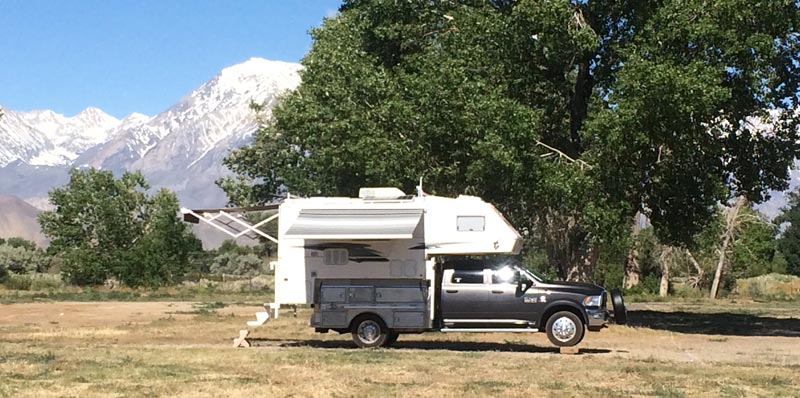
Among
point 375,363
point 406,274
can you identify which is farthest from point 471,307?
point 375,363

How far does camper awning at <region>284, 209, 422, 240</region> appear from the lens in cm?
2258

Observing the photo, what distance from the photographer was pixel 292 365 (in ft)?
61.4

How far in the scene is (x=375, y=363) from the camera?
1922 centimetres

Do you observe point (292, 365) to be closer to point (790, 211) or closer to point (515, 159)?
point (515, 159)

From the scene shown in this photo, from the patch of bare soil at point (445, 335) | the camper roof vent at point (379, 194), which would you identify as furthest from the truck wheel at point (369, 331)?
the camper roof vent at point (379, 194)

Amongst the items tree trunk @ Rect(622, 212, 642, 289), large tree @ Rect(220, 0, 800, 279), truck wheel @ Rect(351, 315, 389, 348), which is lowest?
truck wheel @ Rect(351, 315, 389, 348)

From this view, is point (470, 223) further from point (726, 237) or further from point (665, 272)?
point (726, 237)

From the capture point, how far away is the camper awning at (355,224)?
74.1 ft

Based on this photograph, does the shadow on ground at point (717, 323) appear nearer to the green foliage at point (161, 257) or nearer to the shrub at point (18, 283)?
the green foliage at point (161, 257)

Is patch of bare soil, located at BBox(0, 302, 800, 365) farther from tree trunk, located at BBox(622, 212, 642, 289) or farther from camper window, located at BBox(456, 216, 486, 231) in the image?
tree trunk, located at BBox(622, 212, 642, 289)

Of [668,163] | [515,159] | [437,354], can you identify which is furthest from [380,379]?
[668,163]

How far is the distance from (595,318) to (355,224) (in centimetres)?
546

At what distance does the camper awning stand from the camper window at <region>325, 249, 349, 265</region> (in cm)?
65

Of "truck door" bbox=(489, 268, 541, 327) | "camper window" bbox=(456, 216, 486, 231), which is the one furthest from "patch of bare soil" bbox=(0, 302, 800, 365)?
"camper window" bbox=(456, 216, 486, 231)
